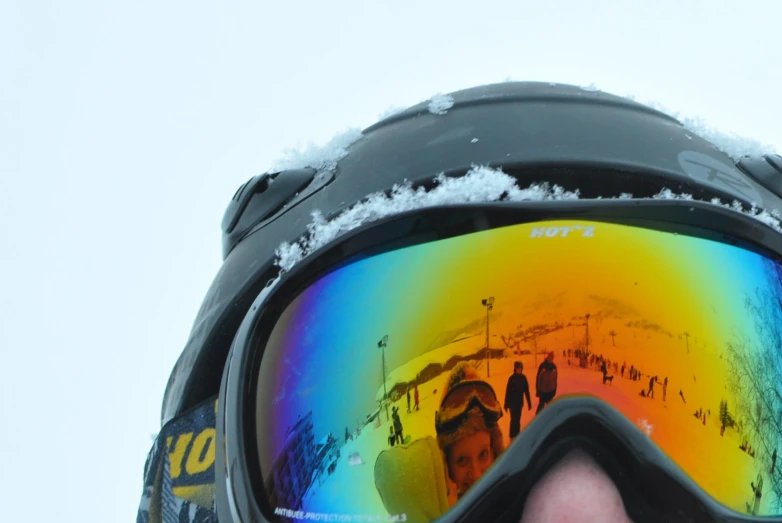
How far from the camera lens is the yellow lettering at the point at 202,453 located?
1.61 metres

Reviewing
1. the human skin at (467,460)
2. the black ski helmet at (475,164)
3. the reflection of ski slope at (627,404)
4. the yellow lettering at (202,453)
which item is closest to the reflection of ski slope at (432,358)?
the reflection of ski slope at (627,404)

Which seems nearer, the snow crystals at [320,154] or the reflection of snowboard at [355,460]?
the reflection of snowboard at [355,460]

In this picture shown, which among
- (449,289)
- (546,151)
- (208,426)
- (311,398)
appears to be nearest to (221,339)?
(208,426)

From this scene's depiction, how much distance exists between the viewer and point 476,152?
1.52 meters

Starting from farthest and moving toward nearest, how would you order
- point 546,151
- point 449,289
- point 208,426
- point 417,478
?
point 208,426 → point 546,151 → point 449,289 → point 417,478

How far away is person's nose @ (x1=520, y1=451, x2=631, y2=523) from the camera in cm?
106

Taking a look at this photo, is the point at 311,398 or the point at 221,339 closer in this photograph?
the point at 311,398

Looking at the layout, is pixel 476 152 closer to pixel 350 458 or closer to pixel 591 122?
pixel 591 122

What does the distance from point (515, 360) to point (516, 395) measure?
0.06 meters

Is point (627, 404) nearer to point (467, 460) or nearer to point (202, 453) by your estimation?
point (467, 460)

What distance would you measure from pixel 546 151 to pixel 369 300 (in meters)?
0.54

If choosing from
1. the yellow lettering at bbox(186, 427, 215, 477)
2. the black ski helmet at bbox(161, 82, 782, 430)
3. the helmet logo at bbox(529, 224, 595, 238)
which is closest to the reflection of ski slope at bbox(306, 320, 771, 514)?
the helmet logo at bbox(529, 224, 595, 238)

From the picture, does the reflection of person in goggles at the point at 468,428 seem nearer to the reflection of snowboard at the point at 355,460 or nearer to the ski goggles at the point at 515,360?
the ski goggles at the point at 515,360

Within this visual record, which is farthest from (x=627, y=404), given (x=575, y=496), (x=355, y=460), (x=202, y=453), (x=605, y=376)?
(x=202, y=453)
